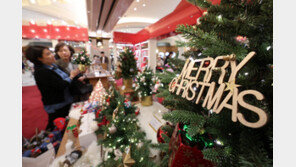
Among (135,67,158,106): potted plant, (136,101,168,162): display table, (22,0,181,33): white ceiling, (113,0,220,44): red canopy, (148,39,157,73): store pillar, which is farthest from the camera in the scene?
(148,39,157,73): store pillar

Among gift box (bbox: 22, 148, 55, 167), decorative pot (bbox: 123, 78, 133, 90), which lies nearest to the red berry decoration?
gift box (bbox: 22, 148, 55, 167)

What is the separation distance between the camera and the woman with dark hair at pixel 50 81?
1.35 meters

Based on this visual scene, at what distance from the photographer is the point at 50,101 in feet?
5.38

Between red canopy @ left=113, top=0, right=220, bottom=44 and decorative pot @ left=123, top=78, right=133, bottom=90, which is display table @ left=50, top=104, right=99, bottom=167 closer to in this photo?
decorative pot @ left=123, top=78, right=133, bottom=90

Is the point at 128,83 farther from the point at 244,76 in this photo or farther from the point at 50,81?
the point at 244,76

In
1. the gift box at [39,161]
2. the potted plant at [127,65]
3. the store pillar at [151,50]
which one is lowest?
the gift box at [39,161]

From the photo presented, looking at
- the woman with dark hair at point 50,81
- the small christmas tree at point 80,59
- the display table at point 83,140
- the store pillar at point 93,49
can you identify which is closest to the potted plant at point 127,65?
the woman with dark hair at point 50,81

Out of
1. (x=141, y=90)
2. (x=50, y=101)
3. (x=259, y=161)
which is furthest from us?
(x=141, y=90)

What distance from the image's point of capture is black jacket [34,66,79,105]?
144 cm

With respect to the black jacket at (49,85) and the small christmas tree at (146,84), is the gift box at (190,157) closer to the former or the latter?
the small christmas tree at (146,84)

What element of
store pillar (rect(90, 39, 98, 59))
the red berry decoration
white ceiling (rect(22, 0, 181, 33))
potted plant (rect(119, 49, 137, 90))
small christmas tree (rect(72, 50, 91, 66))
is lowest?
the red berry decoration

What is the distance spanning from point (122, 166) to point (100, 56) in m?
5.18

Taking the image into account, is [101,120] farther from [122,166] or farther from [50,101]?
[50,101]

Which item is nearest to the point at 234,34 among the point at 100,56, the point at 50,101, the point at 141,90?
the point at 141,90
